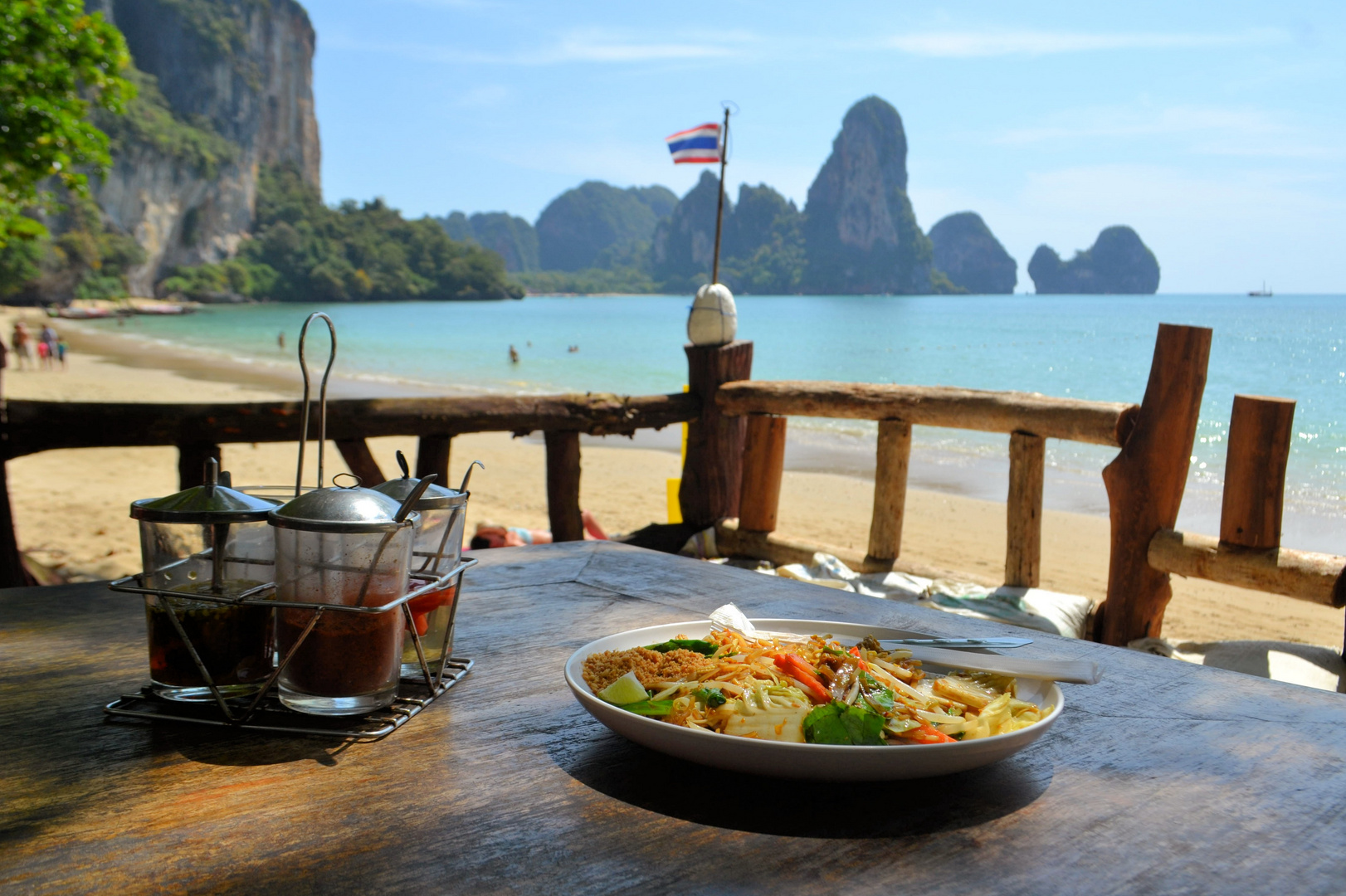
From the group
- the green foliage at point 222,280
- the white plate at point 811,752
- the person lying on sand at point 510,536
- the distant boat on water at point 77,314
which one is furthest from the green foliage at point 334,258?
the white plate at point 811,752

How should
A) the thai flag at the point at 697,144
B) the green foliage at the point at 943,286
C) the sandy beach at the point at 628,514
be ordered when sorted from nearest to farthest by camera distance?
the thai flag at the point at 697,144 → the sandy beach at the point at 628,514 → the green foliage at the point at 943,286

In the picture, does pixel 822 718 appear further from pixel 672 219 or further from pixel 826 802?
pixel 672 219

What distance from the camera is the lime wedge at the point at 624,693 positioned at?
2.64ft

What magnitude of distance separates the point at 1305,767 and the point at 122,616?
1.45m

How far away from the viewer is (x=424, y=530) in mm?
988

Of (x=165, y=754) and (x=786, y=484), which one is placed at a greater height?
(x=165, y=754)

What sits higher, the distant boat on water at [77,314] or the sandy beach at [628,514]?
the distant boat on water at [77,314]

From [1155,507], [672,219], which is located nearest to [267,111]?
[672,219]

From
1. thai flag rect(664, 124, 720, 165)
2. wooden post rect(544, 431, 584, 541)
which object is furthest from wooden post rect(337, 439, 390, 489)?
thai flag rect(664, 124, 720, 165)

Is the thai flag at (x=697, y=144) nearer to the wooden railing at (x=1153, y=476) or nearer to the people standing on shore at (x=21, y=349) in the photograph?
the wooden railing at (x=1153, y=476)

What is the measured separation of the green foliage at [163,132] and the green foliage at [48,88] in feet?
180

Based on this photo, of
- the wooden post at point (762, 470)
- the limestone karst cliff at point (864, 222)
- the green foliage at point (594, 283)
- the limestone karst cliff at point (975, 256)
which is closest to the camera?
the wooden post at point (762, 470)

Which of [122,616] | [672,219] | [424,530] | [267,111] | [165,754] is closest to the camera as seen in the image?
[165,754]

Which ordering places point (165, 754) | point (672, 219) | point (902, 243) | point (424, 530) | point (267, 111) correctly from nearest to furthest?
point (165, 754) → point (424, 530) → point (267, 111) → point (902, 243) → point (672, 219)
